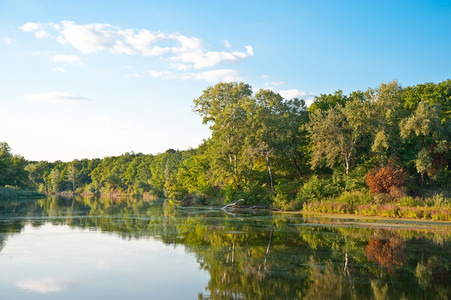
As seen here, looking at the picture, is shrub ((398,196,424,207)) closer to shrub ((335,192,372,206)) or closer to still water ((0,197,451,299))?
shrub ((335,192,372,206))

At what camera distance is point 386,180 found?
35.8 meters

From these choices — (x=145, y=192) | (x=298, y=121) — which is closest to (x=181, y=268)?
(x=298, y=121)

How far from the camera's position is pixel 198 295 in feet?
38.3

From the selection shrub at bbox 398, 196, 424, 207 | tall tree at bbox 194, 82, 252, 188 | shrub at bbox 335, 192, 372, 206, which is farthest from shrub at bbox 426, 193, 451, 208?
tall tree at bbox 194, 82, 252, 188

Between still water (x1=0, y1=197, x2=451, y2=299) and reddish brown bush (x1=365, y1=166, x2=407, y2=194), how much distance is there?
30.4ft

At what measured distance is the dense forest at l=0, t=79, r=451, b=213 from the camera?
37812 mm

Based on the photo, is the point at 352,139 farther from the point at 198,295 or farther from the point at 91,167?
the point at 91,167

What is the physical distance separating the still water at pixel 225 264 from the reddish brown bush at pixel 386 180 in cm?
927

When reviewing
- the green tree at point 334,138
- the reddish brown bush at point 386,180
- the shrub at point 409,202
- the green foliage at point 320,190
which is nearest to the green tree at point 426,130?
the reddish brown bush at point 386,180

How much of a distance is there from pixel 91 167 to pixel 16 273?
16033cm

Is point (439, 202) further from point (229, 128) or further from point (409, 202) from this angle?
point (229, 128)

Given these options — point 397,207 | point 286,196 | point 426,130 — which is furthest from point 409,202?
point 286,196

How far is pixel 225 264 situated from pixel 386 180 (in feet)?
81.3

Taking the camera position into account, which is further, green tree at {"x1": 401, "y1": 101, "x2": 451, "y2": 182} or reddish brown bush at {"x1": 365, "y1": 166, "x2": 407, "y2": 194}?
green tree at {"x1": 401, "y1": 101, "x2": 451, "y2": 182}
